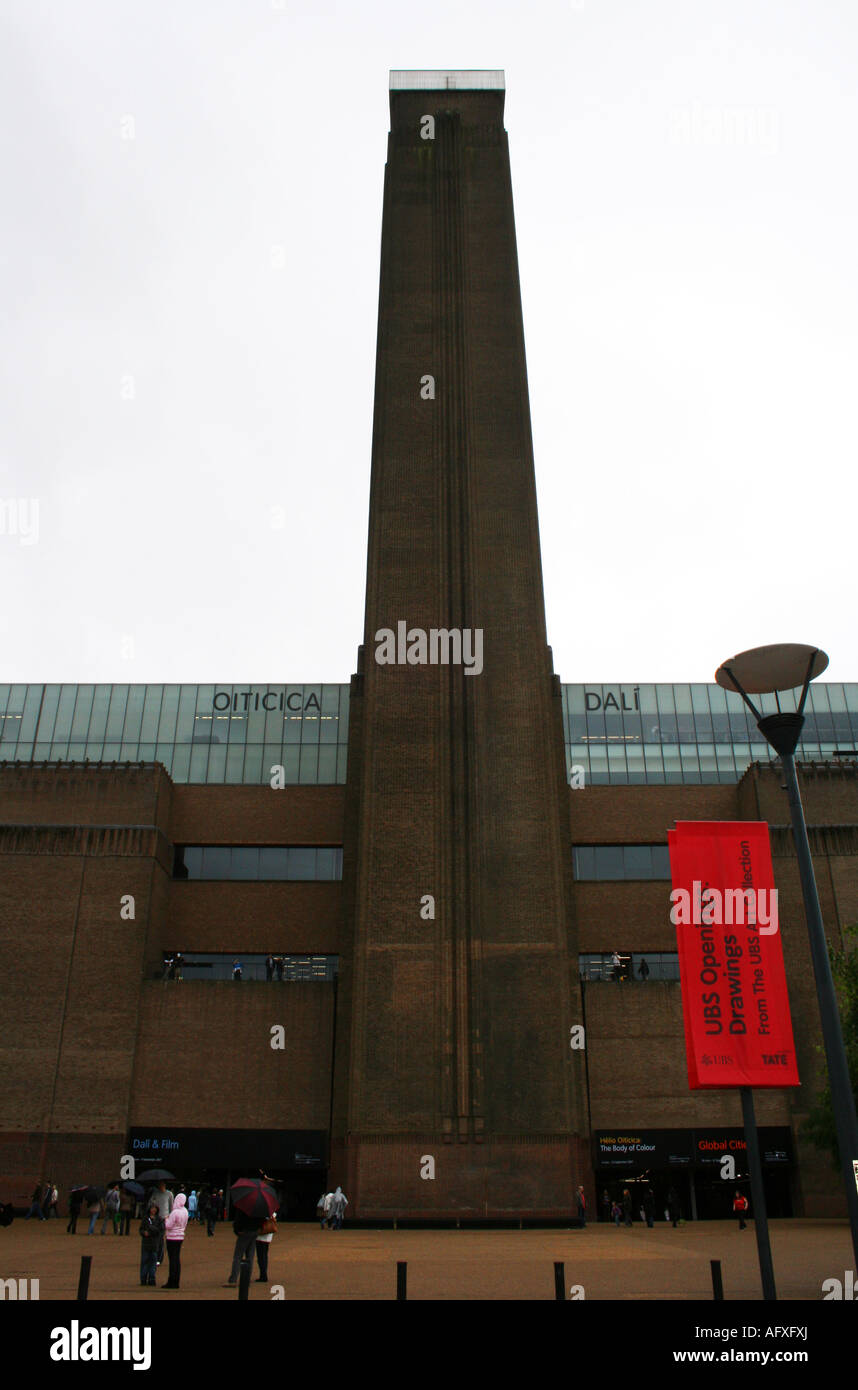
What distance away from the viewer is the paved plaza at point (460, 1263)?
566 inches

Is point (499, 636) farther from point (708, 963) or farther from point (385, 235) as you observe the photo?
point (708, 963)

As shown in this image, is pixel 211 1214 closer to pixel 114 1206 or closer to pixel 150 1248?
pixel 114 1206

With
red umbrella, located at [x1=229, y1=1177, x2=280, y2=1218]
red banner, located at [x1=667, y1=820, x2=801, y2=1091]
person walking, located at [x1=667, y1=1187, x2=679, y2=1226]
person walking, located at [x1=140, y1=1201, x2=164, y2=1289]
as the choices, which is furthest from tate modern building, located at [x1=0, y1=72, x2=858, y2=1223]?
red banner, located at [x1=667, y1=820, x2=801, y2=1091]

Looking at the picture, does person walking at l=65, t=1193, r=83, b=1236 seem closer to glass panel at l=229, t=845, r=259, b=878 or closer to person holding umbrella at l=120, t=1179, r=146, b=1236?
person holding umbrella at l=120, t=1179, r=146, b=1236

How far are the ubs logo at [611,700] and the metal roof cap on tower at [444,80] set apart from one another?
34184mm

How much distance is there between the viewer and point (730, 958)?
14.3m

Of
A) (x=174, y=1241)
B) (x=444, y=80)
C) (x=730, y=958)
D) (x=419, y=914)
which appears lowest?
(x=174, y=1241)

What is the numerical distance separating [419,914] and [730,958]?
22.1 metres

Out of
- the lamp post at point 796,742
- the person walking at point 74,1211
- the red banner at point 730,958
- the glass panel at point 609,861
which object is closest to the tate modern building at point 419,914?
the glass panel at point 609,861

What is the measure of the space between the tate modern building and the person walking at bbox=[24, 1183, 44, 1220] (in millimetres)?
954

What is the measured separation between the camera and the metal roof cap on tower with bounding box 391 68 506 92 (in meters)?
54.7

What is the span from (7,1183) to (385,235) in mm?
45799

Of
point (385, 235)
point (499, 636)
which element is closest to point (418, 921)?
point (499, 636)

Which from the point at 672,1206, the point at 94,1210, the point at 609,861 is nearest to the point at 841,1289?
the point at 672,1206
